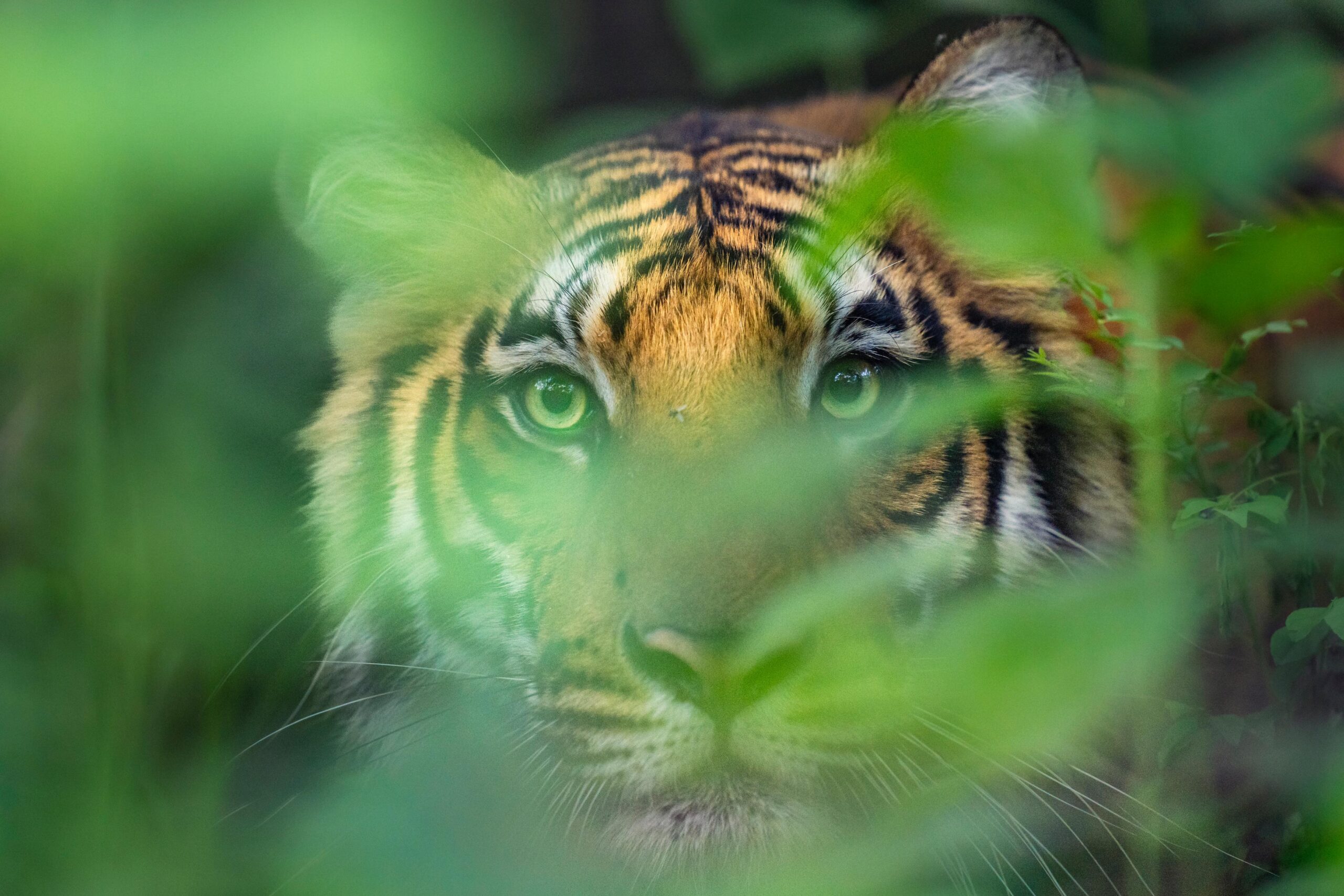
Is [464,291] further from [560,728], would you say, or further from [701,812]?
[701,812]

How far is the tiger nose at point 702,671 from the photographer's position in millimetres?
1047

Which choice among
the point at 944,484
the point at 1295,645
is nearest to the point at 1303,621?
the point at 1295,645

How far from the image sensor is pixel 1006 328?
5.31ft

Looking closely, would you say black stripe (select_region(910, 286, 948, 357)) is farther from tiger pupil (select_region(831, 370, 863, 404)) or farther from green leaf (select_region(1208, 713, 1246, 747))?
green leaf (select_region(1208, 713, 1246, 747))

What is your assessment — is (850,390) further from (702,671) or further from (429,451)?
(429,451)

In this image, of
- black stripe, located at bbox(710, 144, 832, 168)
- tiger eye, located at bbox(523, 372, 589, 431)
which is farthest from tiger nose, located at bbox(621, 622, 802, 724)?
black stripe, located at bbox(710, 144, 832, 168)

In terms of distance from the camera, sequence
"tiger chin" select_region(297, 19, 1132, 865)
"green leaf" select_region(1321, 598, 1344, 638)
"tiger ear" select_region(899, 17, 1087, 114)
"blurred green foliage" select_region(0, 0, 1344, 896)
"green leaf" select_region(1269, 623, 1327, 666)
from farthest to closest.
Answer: "tiger ear" select_region(899, 17, 1087, 114), "tiger chin" select_region(297, 19, 1132, 865), "green leaf" select_region(1269, 623, 1327, 666), "green leaf" select_region(1321, 598, 1344, 638), "blurred green foliage" select_region(0, 0, 1344, 896)

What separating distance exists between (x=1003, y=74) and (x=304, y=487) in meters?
1.28

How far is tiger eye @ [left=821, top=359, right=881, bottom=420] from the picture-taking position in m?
1.40

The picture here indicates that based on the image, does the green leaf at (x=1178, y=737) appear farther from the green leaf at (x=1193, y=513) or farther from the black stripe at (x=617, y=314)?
the black stripe at (x=617, y=314)

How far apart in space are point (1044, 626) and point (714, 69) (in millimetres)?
1893

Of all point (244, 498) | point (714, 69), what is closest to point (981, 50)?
point (714, 69)

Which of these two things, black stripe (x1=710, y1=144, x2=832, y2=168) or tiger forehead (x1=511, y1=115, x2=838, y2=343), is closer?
tiger forehead (x1=511, y1=115, x2=838, y2=343)

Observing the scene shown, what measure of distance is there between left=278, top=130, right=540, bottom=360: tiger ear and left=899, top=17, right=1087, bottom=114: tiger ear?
0.61m
